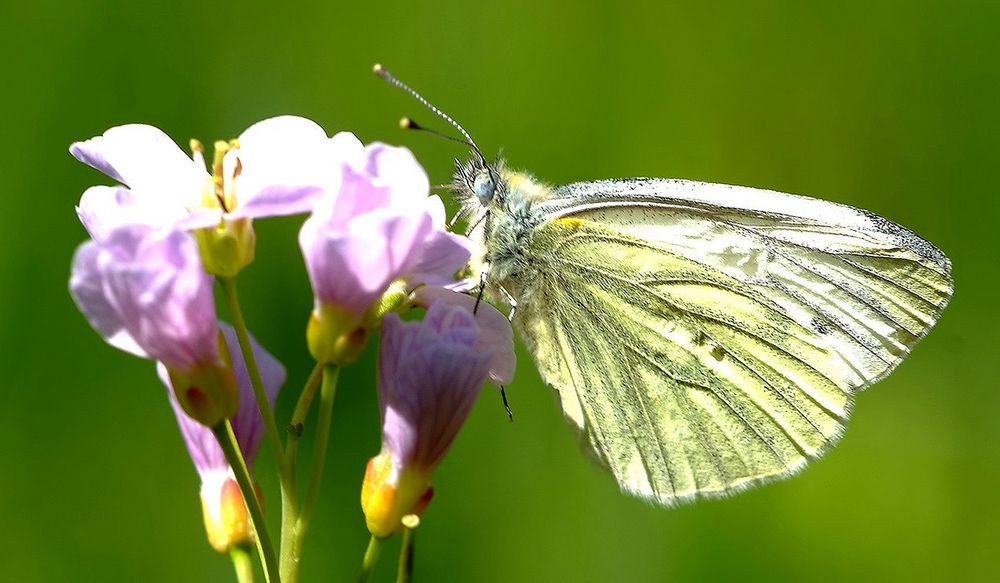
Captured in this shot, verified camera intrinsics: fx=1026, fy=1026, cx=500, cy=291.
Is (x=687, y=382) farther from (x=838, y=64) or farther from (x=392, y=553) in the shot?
(x=838, y=64)

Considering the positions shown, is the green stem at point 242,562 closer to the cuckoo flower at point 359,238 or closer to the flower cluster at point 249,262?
the flower cluster at point 249,262

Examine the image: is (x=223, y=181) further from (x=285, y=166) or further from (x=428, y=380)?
(x=428, y=380)

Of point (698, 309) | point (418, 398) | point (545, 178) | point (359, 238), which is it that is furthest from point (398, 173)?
point (545, 178)

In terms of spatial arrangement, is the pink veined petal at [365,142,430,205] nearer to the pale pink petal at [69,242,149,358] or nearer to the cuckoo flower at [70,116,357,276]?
the cuckoo flower at [70,116,357,276]

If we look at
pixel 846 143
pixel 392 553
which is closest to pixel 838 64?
pixel 846 143

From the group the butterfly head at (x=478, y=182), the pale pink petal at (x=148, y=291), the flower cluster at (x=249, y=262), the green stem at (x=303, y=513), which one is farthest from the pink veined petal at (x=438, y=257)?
the butterfly head at (x=478, y=182)

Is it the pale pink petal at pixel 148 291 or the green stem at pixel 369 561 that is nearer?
the pale pink petal at pixel 148 291
